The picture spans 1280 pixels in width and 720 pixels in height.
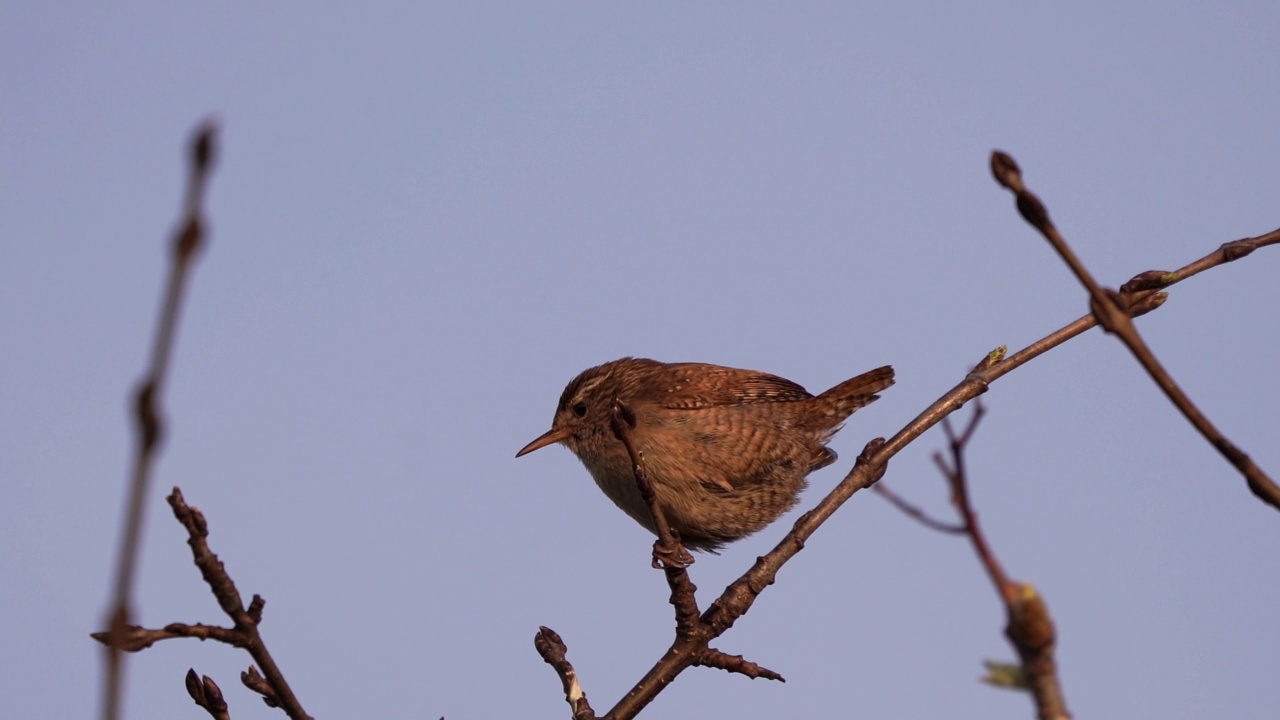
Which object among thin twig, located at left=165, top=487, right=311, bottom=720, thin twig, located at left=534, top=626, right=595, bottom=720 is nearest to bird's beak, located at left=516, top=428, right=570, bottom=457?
thin twig, located at left=534, top=626, right=595, bottom=720

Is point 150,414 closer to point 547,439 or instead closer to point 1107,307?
point 1107,307

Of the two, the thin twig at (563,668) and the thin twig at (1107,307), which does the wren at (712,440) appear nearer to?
the thin twig at (563,668)

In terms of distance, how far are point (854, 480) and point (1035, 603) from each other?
119 inches

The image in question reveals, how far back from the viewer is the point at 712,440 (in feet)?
21.7

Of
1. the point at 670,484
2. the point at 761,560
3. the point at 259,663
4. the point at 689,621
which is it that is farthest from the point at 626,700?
the point at 670,484

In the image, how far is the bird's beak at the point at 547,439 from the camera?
7452mm

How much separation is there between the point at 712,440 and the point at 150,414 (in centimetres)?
560

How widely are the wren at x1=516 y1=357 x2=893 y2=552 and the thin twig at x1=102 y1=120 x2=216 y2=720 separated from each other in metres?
5.05

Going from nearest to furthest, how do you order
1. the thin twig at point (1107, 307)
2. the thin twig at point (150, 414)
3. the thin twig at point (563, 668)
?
the thin twig at point (150, 414), the thin twig at point (1107, 307), the thin twig at point (563, 668)

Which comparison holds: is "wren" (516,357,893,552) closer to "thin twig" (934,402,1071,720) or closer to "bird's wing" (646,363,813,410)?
"bird's wing" (646,363,813,410)

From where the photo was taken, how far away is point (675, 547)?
4.23 meters

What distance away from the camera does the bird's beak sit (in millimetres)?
7452

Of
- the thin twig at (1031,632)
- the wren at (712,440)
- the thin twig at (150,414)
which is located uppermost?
the wren at (712,440)

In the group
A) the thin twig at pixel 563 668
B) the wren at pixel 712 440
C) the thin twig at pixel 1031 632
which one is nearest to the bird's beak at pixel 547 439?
the wren at pixel 712 440
